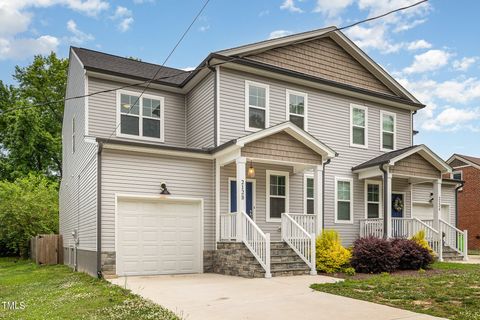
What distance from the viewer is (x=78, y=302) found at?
7.69m

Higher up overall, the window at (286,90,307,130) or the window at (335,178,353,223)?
the window at (286,90,307,130)

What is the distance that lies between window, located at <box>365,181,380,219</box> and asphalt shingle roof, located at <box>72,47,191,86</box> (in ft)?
27.0

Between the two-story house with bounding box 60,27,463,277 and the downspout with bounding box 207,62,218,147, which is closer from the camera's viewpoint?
the two-story house with bounding box 60,27,463,277

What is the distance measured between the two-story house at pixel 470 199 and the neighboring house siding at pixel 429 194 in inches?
249

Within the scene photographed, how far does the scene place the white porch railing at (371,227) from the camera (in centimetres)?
1515

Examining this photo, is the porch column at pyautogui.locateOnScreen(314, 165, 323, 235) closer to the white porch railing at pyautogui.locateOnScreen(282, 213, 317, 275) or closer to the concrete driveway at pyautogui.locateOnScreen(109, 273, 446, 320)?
the white porch railing at pyautogui.locateOnScreen(282, 213, 317, 275)

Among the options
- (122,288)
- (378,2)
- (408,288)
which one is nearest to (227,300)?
(122,288)

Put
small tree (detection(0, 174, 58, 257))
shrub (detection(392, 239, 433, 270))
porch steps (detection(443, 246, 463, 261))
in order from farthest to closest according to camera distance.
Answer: small tree (detection(0, 174, 58, 257)), porch steps (detection(443, 246, 463, 261)), shrub (detection(392, 239, 433, 270))

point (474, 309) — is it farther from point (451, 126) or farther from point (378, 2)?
point (451, 126)

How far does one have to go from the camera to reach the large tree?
30406 millimetres

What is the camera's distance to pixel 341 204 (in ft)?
51.2

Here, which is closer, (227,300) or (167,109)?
(227,300)

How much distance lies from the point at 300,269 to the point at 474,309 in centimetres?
532

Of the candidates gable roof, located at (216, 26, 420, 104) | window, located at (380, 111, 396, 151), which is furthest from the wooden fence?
window, located at (380, 111, 396, 151)
